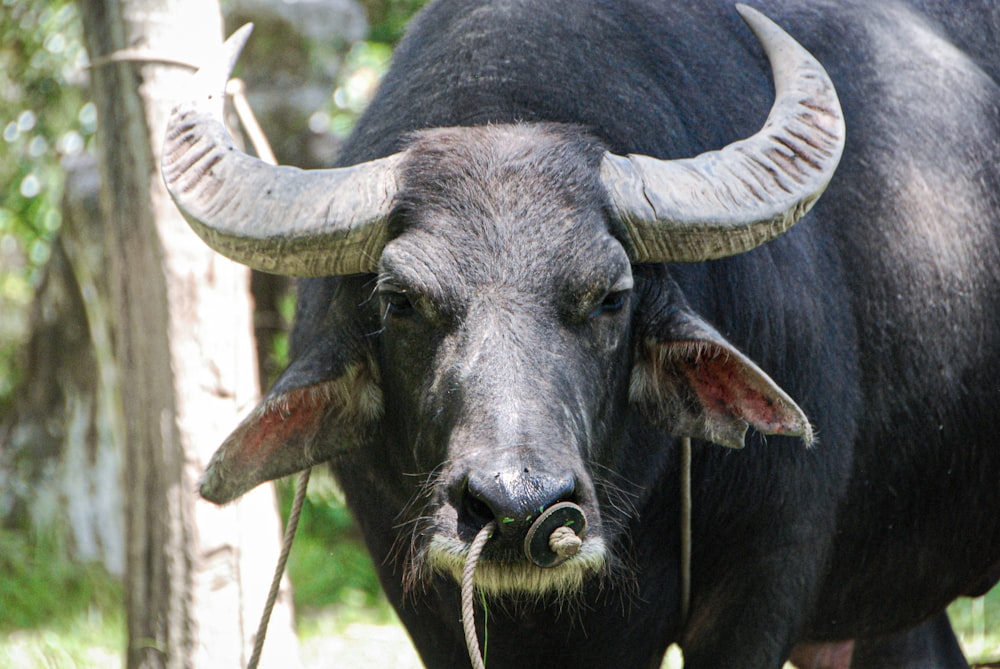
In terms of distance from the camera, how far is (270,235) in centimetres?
315

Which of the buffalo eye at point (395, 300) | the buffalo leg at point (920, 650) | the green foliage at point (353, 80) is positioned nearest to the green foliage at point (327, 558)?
the green foliage at point (353, 80)

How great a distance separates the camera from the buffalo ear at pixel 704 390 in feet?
10.7

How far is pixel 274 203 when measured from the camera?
10.5 feet

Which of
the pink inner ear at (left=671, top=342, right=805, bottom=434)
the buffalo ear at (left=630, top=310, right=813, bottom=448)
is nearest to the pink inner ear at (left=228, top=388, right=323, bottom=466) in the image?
the buffalo ear at (left=630, top=310, right=813, bottom=448)

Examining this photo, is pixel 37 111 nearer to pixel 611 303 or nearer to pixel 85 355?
pixel 85 355

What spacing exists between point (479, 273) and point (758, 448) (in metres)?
1.16

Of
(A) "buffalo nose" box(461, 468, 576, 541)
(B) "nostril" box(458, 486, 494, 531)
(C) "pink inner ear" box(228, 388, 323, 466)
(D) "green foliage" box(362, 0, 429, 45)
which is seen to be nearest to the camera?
(A) "buffalo nose" box(461, 468, 576, 541)

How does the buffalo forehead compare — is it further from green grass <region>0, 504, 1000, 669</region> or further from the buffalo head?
green grass <region>0, 504, 1000, 669</region>

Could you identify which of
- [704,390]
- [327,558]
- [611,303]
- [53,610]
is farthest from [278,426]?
[327,558]

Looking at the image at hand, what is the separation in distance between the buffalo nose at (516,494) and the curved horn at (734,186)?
2.52 ft

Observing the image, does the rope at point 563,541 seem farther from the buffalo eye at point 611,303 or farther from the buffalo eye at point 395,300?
the buffalo eye at point 395,300

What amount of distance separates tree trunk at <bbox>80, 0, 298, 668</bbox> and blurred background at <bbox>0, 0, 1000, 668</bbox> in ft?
4.84

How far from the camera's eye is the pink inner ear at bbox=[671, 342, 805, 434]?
3.26 m

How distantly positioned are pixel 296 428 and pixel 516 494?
3.39 feet
